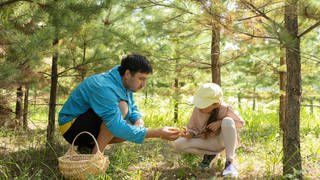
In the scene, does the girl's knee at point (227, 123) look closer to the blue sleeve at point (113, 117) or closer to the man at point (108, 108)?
the man at point (108, 108)

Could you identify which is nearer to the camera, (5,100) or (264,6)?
(264,6)

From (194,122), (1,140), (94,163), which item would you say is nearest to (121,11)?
(1,140)

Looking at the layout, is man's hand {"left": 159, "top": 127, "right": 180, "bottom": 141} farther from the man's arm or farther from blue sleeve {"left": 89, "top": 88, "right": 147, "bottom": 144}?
blue sleeve {"left": 89, "top": 88, "right": 147, "bottom": 144}

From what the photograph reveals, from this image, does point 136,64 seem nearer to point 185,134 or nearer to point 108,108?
point 108,108

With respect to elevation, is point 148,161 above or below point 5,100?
below

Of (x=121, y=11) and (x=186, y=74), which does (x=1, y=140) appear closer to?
(x=121, y=11)

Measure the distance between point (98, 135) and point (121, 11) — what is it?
313cm

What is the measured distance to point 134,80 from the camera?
299cm

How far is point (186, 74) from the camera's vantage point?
666 cm

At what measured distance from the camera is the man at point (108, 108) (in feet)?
9.05

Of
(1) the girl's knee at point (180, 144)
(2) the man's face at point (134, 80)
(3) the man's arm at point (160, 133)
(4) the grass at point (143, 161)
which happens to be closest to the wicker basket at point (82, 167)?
(4) the grass at point (143, 161)

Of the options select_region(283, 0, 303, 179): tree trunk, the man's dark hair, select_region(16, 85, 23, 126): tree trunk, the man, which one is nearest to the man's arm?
the man

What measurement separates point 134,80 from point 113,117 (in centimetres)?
40

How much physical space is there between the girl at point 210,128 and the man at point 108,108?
35 cm
